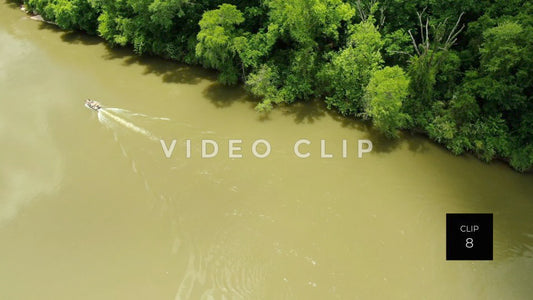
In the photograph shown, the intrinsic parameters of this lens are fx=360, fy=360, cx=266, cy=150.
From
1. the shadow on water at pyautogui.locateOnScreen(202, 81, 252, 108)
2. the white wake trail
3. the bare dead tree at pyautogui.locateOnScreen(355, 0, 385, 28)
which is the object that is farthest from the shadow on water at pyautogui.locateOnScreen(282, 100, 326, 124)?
the white wake trail

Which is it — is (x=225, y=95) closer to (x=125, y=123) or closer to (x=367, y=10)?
(x=125, y=123)

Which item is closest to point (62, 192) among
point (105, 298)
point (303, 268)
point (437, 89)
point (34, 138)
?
point (34, 138)

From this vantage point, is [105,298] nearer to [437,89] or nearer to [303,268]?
[303,268]

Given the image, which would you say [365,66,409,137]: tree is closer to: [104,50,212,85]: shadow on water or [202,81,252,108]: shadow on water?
[202,81,252,108]: shadow on water

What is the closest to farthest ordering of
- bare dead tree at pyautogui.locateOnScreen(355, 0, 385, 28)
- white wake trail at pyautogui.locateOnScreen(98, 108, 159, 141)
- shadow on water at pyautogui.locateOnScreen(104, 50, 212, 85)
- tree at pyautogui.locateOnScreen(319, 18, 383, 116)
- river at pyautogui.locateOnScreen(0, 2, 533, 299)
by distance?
river at pyautogui.locateOnScreen(0, 2, 533, 299), tree at pyautogui.locateOnScreen(319, 18, 383, 116), bare dead tree at pyautogui.locateOnScreen(355, 0, 385, 28), white wake trail at pyautogui.locateOnScreen(98, 108, 159, 141), shadow on water at pyautogui.locateOnScreen(104, 50, 212, 85)

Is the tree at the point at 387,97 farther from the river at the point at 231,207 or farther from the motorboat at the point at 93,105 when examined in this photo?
the motorboat at the point at 93,105
